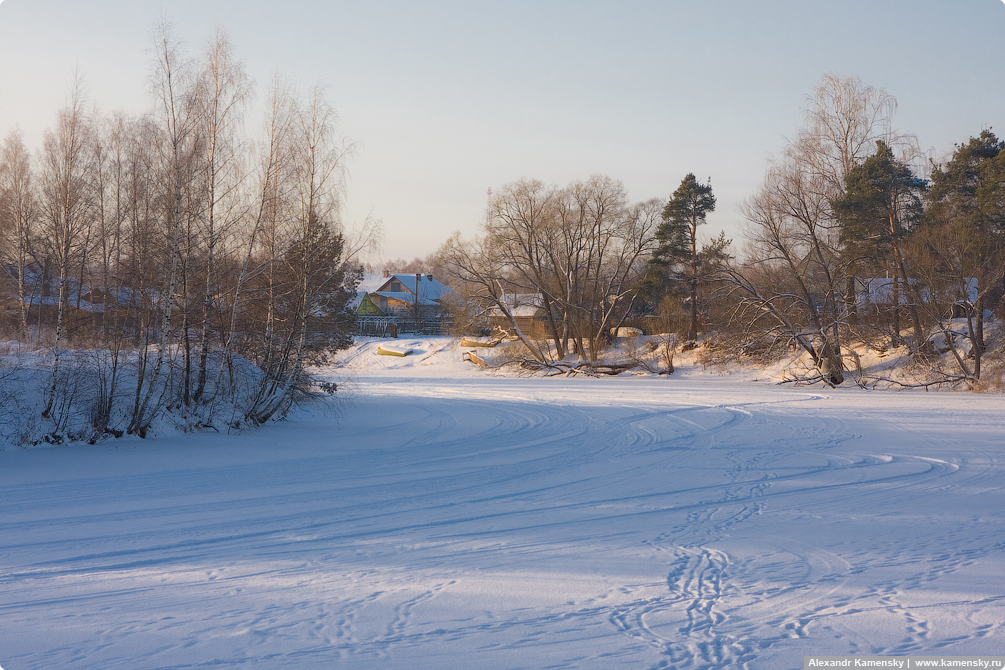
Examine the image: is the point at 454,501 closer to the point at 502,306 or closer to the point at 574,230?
the point at 502,306

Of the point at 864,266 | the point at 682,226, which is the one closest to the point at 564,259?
Result: the point at 682,226

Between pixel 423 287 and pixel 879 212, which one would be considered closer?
pixel 879 212

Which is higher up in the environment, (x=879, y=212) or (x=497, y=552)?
(x=879, y=212)

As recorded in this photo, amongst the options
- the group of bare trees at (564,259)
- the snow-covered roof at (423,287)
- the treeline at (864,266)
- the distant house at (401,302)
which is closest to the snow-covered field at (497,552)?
the treeline at (864,266)

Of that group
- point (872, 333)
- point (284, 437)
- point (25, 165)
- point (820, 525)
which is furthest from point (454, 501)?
point (872, 333)

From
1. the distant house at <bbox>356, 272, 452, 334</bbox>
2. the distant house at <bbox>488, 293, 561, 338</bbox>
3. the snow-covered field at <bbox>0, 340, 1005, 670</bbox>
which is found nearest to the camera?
the snow-covered field at <bbox>0, 340, 1005, 670</bbox>

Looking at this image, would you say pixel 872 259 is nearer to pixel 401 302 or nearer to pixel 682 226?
pixel 682 226

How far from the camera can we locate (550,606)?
17.6 ft

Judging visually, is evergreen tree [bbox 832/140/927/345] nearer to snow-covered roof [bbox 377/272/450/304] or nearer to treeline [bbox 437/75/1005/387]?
treeline [bbox 437/75/1005/387]

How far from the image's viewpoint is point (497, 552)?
6.75 meters

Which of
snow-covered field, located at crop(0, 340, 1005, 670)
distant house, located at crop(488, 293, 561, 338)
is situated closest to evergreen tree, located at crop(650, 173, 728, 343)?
distant house, located at crop(488, 293, 561, 338)

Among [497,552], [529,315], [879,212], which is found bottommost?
[497,552]

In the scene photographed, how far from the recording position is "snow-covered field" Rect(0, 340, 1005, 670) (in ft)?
15.6

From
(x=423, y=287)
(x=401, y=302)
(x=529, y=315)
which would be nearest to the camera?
(x=529, y=315)
